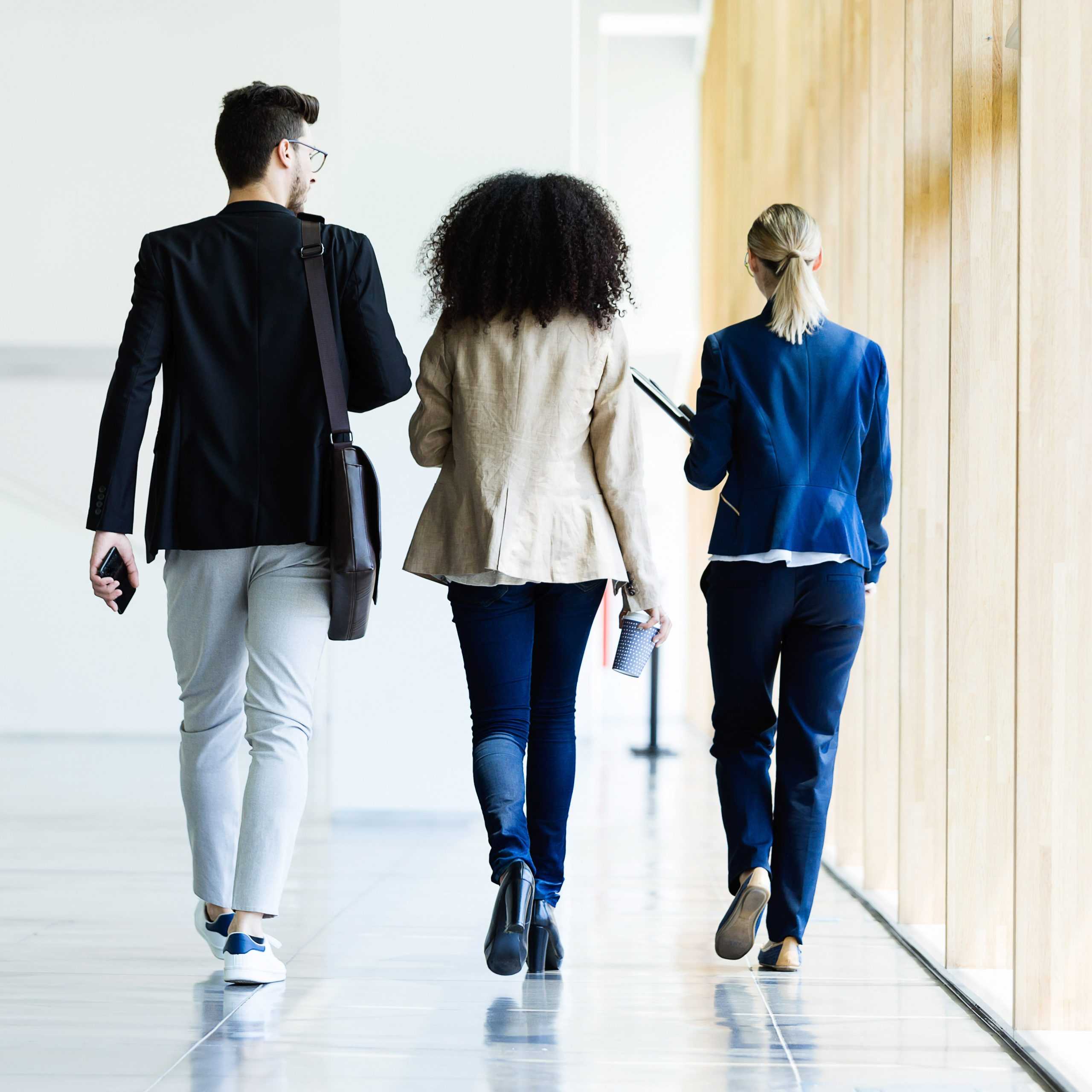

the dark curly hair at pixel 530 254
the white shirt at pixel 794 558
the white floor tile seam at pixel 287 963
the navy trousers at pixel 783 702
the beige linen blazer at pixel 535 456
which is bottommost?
the white floor tile seam at pixel 287 963

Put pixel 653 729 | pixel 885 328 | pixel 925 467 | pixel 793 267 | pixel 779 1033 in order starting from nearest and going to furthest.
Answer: pixel 779 1033, pixel 793 267, pixel 925 467, pixel 885 328, pixel 653 729

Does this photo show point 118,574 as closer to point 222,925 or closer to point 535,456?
point 222,925

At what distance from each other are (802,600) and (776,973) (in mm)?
702

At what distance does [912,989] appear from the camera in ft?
7.82

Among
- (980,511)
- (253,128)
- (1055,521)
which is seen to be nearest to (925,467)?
(980,511)

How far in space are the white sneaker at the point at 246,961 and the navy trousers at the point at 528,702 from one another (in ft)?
1.42

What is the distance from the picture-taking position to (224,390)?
236 cm

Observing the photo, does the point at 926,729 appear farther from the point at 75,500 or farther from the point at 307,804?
the point at 75,500

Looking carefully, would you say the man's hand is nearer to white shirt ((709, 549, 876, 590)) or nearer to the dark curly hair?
the dark curly hair

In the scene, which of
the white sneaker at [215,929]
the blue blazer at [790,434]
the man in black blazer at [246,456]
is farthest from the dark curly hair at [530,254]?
the white sneaker at [215,929]

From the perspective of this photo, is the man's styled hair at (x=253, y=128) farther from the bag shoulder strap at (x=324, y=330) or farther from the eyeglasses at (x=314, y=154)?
the bag shoulder strap at (x=324, y=330)

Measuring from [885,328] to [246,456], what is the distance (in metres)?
1.86

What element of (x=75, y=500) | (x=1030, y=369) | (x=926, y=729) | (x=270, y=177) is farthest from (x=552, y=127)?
(x=75, y=500)

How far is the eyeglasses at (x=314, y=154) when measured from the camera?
2.43m
